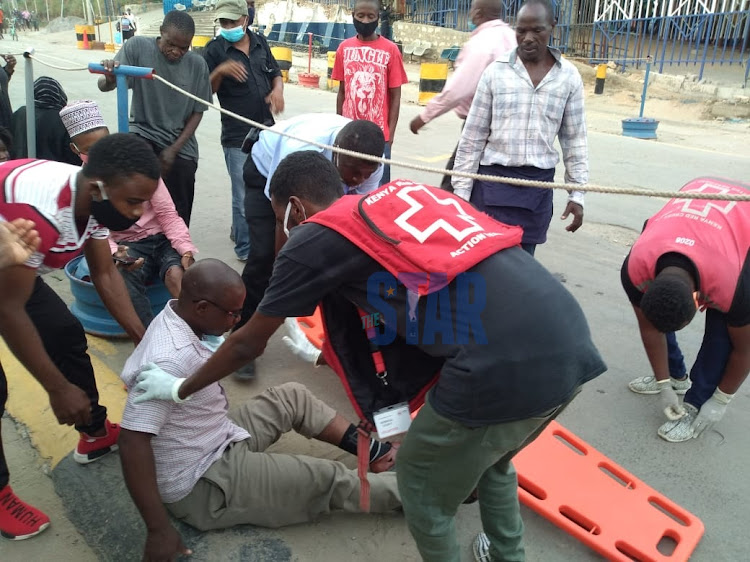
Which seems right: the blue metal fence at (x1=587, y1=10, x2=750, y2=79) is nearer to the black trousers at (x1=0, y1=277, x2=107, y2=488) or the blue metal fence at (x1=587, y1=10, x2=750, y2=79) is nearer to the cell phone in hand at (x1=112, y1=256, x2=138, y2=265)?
the cell phone in hand at (x1=112, y1=256, x2=138, y2=265)

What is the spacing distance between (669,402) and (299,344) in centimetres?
188

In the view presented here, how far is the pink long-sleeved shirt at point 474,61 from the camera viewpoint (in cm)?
371

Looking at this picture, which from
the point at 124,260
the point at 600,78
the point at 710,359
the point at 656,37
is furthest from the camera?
the point at 656,37

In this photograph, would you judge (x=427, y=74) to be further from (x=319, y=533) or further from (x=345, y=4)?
(x=345, y=4)

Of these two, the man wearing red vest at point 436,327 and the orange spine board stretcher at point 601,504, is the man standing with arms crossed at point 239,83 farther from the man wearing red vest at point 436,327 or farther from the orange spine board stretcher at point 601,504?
the man wearing red vest at point 436,327

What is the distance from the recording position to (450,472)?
62.1 inches

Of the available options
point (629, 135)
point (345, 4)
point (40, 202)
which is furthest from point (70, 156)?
point (345, 4)

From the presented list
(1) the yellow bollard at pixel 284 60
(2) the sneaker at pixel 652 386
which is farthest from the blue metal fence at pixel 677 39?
(2) the sneaker at pixel 652 386

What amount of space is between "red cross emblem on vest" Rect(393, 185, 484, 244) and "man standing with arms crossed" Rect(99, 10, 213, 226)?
2839 millimetres

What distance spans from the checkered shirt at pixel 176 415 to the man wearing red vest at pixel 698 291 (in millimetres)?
1675

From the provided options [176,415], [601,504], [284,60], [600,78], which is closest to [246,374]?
[176,415]

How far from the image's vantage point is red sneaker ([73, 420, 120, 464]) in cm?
242

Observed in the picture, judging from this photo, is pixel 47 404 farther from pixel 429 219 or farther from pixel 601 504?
pixel 601 504

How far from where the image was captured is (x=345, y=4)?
2341cm
